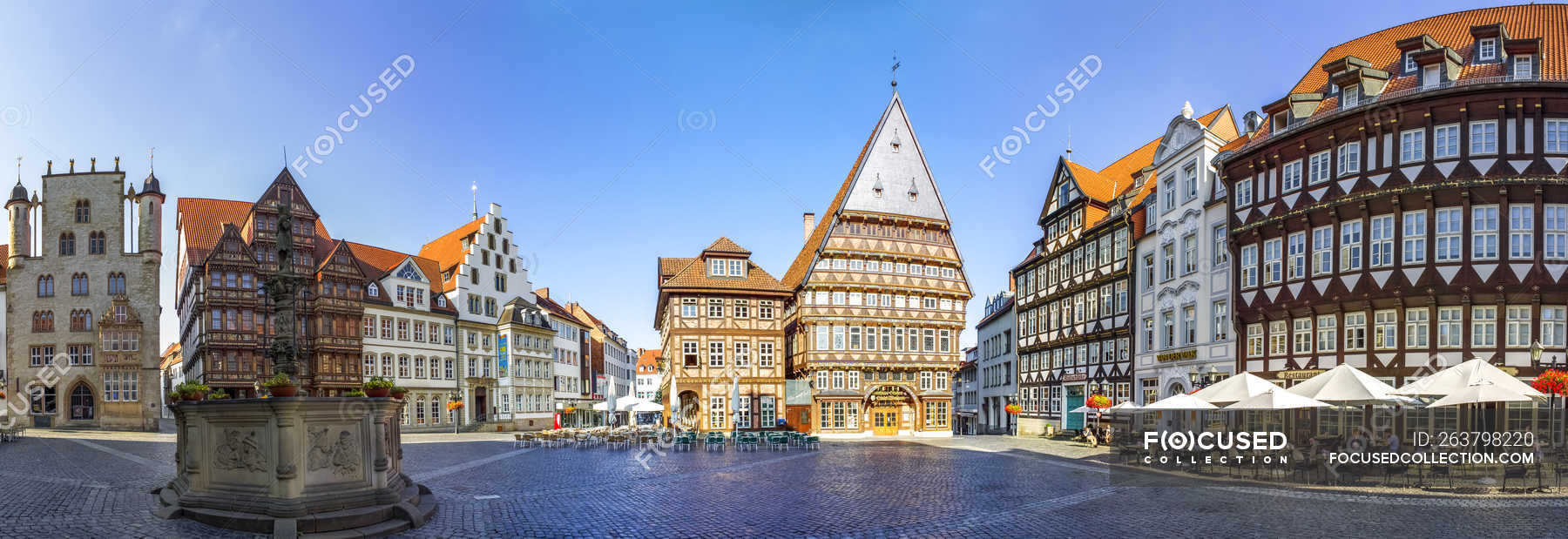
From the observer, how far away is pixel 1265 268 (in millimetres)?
28938

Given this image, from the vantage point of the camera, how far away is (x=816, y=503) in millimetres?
15992

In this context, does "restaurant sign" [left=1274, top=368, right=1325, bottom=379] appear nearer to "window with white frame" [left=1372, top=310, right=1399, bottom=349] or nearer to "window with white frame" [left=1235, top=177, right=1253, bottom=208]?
"window with white frame" [left=1372, top=310, right=1399, bottom=349]

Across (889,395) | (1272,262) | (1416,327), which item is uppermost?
(1272,262)

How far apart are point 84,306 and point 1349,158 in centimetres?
5801

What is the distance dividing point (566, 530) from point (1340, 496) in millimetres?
13087

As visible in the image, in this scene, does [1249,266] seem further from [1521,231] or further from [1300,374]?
[1521,231]

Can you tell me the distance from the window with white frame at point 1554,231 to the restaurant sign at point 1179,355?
1038 centimetres

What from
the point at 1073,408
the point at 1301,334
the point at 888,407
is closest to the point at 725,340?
the point at 888,407

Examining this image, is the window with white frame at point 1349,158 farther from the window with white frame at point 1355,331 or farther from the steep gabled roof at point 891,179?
the steep gabled roof at point 891,179

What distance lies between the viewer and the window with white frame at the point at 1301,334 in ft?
89.7

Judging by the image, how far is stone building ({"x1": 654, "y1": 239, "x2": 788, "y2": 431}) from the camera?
4841 centimetres

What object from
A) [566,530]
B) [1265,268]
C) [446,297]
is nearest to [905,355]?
[1265,268]

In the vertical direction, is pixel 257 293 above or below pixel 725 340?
above

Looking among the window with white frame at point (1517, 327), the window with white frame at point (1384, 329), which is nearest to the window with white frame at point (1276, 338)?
the window with white frame at point (1384, 329)
